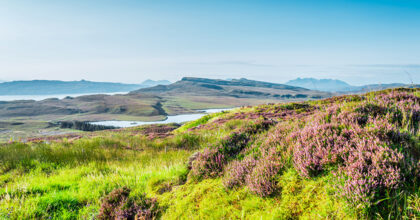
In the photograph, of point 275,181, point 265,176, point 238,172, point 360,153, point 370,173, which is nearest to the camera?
point 370,173

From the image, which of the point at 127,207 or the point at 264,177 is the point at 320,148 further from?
the point at 127,207

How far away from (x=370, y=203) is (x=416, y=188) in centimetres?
67

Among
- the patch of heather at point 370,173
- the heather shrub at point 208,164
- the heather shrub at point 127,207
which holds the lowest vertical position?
the heather shrub at point 127,207

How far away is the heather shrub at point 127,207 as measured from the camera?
14.1ft

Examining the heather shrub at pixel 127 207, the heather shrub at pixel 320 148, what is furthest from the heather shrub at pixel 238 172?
the heather shrub at pixel 127 207

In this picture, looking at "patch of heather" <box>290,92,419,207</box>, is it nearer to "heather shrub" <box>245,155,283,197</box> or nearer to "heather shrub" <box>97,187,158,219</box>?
"heather shrub" <box>245,155,283,197</box>

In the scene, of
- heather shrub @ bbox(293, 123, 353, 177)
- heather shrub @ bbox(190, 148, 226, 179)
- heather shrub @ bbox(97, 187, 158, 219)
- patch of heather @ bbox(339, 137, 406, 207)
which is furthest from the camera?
heather shrub @ bbox(190, 148, 226, 179)

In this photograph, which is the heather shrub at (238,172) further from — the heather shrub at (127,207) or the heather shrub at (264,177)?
the heather shrub at (127,207)

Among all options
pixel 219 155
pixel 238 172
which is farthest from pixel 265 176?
pixel 219 155

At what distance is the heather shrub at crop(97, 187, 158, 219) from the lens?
431 cm

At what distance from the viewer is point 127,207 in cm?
456

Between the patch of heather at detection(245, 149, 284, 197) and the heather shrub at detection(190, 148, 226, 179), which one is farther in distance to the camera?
the heather shrub at detection(190, 148, 226, 179)

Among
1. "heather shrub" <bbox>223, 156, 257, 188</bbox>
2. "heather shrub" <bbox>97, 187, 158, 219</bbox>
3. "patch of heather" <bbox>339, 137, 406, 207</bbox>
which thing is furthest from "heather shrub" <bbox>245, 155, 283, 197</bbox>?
"heather shrub" <bbox>97, 187, 158, 219</bbox>

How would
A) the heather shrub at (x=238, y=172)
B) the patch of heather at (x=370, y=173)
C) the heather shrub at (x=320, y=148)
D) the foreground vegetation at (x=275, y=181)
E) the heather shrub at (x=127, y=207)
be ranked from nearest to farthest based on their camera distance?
the patch of heather at (x=370, y=173), the foreground vegetation at (x=275, y=181), the heather shrub at (x=320, y=148), the heather shrub at (x=127, y=207), the heather shrub at (x=238, y=172)
